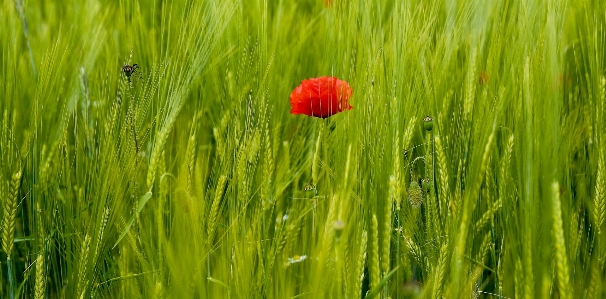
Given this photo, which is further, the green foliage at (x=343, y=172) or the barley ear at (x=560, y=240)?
the green foliage at (x=343, y=172)

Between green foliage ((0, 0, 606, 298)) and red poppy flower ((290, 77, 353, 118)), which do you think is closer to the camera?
green foliage ((0, 0, 606, 298))

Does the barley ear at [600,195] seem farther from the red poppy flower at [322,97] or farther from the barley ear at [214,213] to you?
the barley ear at [214,213]

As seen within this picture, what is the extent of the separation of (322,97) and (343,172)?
12 centimetres

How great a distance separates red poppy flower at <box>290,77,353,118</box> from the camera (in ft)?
2.67

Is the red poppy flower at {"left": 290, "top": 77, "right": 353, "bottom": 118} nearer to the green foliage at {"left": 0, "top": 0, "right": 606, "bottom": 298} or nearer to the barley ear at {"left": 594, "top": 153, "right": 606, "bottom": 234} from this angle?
the green foliage at {"left": 0, "top": 0, "right": 606, "bottom": 298}

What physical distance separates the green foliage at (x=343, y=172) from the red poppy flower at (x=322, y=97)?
0.02 m

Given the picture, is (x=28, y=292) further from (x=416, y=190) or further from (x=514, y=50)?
(x=514, y=50)

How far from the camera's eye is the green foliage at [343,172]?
0.68 meters

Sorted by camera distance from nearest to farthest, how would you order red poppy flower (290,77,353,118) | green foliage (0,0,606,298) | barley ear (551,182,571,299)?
1. barley ear (551,182,571,299)
2. green foliage (0,0,606,298)
3. red poppy flower (290,77,353,118)

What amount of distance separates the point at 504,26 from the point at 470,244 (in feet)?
0.97

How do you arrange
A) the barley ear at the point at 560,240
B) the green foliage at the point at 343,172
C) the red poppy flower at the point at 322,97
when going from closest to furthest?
1. the barley ear at the point at 560,240
2. the green foliage at the point at 343,172
3. the red poppy flower at the point at 322,97

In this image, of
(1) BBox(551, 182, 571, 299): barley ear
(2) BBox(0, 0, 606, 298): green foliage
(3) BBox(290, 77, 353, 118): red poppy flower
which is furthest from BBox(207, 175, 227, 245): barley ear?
(1) BBox(551, 182, 571, 299): barley ear

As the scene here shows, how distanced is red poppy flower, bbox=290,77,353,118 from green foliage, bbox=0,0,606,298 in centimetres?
2

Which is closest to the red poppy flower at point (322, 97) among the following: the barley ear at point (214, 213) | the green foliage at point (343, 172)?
the green foliage at point (343, 172)
